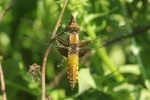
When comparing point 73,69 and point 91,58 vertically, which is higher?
point 91,58

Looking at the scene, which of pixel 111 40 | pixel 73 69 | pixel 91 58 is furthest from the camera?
pixel 91 58

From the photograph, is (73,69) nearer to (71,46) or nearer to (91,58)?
(71,46)

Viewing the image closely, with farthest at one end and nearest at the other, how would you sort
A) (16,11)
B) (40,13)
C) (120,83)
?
(16,11) < (40,13) < (120,83)

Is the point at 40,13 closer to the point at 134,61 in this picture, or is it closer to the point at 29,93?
the point at 29,93

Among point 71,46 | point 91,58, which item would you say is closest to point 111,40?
point 71,46

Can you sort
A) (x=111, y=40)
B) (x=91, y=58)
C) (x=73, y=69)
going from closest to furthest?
(x=73, y=69) < (x=111, y=40) < (x=91, y=58)

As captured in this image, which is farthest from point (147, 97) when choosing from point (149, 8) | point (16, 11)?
point (16, 11)

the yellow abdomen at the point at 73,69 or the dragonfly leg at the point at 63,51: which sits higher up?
the dragonfly leg at the point at 63,51

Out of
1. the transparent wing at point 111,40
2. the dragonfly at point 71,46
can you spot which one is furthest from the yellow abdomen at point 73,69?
the transparent wing at point 111,40

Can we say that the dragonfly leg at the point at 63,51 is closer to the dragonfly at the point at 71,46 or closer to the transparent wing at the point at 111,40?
the dragonfly at the point at 71,46
